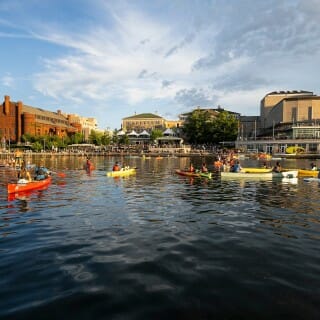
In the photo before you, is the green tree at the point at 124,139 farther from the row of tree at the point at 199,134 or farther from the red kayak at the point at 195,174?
the red kayak at the point at 195,174

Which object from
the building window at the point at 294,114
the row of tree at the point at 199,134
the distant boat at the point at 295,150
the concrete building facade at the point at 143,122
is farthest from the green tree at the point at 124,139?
the building window at the point at 294,114

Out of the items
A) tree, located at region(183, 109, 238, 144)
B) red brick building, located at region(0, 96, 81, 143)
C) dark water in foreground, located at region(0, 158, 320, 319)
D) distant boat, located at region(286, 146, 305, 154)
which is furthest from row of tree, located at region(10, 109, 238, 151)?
dark water in foreground, located at region(0, 158, 320, 319)

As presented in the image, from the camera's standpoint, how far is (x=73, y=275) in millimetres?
10539

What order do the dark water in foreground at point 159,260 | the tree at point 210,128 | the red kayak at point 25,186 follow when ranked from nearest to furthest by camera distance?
1. the dark water in foreground at point 159,260
2. the red kayak at point 25,186
3. the tree at point 210,128

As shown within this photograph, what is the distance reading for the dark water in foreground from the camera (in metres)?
8.62

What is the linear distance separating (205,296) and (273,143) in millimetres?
115245

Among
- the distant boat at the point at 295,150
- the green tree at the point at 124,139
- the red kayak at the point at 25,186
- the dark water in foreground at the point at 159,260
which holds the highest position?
the green tree at the point at 124,139

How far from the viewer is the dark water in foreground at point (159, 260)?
8.62 metres

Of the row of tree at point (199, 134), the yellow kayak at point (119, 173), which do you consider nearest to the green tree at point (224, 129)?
the row of tree at point (199, 134)

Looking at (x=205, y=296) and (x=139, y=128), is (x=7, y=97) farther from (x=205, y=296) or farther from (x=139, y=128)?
(x=205, y=296)

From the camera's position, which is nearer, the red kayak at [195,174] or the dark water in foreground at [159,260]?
the dark water in foreground at [159,260]

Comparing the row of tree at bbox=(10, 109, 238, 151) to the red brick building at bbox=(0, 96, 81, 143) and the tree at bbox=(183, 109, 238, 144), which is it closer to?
the tree at bbox=(183, 109, 238, 144)

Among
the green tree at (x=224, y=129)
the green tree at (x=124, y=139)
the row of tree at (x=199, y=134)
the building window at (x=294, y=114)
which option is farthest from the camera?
the building window at (x=294, y=114)

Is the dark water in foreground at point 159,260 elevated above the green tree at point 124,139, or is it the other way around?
the green tree at point 124,139
